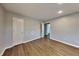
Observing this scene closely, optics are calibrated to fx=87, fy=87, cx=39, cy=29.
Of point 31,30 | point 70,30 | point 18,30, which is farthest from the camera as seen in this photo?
point 31,30

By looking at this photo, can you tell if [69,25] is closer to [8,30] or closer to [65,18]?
[65,18]

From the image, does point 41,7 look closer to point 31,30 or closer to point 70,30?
point 70,30

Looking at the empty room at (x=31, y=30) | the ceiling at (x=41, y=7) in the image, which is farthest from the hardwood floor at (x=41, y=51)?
the ceiling at (x=41, y=7)

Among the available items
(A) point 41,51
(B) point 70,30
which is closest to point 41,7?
(A) point 41,51

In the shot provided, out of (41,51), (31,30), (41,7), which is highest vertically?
(41,7)

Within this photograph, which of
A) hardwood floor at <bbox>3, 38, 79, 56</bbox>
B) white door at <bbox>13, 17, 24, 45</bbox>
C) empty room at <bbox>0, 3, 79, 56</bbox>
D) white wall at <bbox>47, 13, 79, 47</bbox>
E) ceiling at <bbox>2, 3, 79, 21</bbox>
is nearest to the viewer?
ceiling at <bbox>2, 3, 79, 21</bbox>

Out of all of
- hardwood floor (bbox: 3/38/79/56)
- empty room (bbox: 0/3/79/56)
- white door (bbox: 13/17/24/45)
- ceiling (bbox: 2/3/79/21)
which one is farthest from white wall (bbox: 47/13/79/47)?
white door (bbox: 13/17/24/45)

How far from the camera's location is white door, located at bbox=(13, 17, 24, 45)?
14.7ft

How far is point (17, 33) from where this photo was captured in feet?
15.6

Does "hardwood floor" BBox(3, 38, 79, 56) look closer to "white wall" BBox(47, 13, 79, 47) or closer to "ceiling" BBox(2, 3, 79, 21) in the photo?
"white wall" BBox(47, 13, 79, 47)

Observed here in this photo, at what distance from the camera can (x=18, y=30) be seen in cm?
488

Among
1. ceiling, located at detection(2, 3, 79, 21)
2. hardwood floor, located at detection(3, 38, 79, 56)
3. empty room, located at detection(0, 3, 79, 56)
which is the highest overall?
ceiling, located at detection(2, 3, 79, 21)

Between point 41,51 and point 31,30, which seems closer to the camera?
point 41,51

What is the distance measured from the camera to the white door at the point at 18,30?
4468mm
